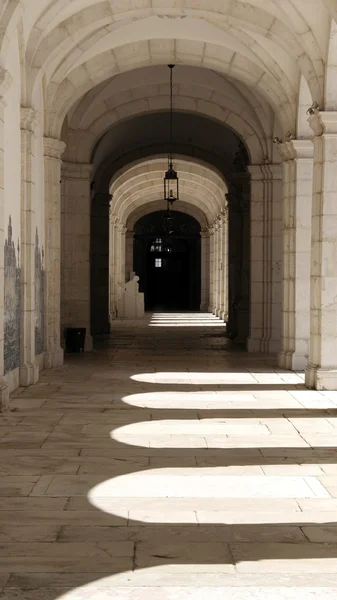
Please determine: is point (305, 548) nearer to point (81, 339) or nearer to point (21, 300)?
point (21, 300)

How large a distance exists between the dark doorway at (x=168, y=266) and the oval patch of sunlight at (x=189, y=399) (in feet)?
109

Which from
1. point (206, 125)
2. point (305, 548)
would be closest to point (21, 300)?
point (305, 548)

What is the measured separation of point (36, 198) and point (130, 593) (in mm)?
9031

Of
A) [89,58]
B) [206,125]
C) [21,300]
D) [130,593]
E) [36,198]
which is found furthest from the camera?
[206,125]

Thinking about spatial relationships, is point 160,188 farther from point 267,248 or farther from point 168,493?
point 168,493

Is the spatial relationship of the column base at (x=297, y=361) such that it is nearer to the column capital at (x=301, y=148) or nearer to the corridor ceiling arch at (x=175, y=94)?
the column capital at (x=301, y=148)

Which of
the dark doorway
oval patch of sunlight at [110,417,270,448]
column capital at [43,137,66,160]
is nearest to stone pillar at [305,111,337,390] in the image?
oval patch of sunlight at [110,417,270,448]

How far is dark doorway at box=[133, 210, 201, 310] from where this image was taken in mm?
44906

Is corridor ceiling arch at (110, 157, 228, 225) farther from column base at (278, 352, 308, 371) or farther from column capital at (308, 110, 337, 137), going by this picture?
column capital at (308, 110, 337, 137)

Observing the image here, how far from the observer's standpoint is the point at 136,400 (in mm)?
10266

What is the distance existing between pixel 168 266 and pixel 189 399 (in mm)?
41185

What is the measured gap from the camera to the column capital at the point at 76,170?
1736 cm

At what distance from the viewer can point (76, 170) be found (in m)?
17.4

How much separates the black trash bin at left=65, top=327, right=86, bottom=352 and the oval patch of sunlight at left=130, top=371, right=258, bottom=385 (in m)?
3.73
